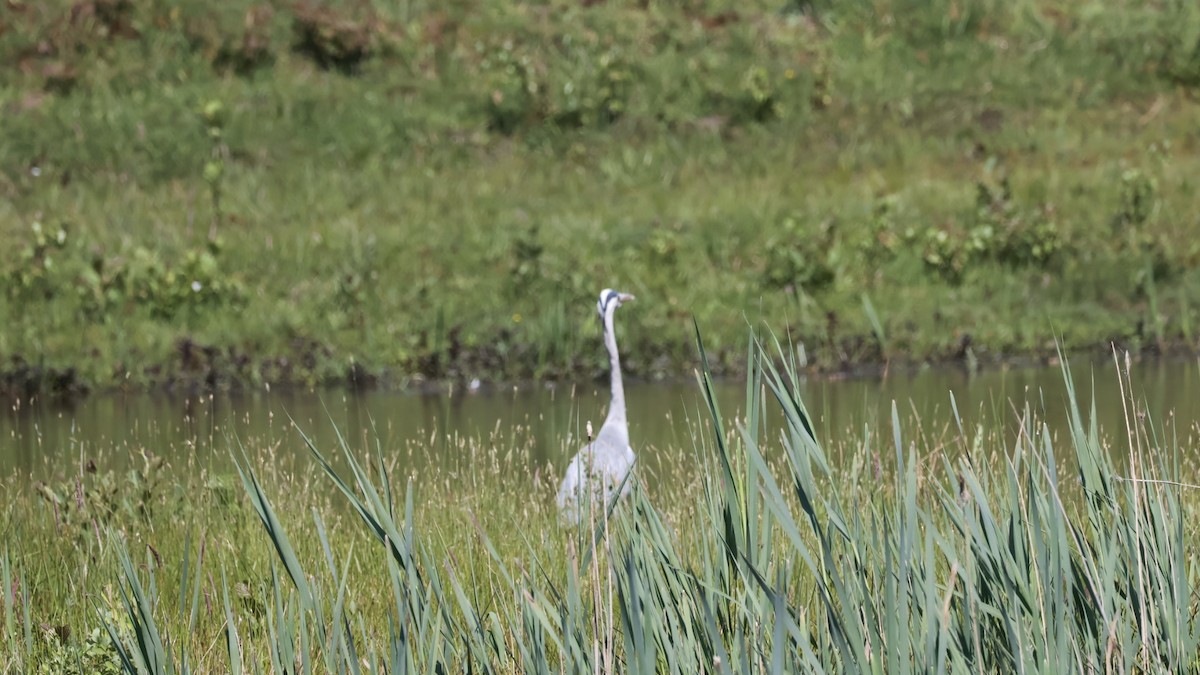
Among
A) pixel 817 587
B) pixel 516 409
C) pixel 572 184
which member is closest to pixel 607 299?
pixel 516 409

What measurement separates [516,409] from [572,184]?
4.36m

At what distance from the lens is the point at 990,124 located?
49.2 feet

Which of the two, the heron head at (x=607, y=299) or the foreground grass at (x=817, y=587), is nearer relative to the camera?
the foreground grass at (x=817, y=587)

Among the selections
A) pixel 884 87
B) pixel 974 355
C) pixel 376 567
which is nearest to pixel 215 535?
pixel 376 567

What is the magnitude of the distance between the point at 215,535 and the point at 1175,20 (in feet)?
46.4

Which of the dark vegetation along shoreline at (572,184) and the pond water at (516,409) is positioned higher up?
the dark vegetation along shoreline at (572,184)

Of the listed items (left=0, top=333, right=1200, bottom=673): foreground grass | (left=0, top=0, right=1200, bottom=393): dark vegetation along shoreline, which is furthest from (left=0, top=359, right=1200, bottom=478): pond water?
(left=0, top=333, right=1200, bottom=673): foreground grass

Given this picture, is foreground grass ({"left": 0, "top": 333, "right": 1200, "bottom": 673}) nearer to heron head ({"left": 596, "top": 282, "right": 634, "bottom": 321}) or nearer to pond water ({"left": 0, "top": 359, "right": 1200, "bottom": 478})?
heron head ({"left": 596, "top": 282, "right": 634, "bottom": 321})

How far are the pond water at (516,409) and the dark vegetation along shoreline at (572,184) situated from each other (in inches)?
18.7

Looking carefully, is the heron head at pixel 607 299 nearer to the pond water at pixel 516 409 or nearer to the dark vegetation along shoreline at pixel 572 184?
the pond water at pixel 516 409

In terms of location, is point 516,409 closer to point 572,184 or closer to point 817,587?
point 572,184

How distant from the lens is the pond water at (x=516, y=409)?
8.45 meters

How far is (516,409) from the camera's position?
395 inches

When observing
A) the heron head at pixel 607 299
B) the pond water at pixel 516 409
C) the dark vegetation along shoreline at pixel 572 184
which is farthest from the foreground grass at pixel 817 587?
the dark vegetation along shoreline at pixel 572 184
